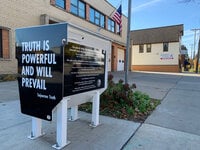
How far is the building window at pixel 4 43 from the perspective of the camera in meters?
11.5

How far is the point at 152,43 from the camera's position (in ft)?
119

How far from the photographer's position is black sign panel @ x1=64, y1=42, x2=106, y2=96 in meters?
3.05

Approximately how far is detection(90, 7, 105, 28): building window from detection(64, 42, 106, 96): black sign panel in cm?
1692

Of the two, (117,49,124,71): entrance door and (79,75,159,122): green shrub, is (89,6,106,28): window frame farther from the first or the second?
(79,75,159,122): green shrub

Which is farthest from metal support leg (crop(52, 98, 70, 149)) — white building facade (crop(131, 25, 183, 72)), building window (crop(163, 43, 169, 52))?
building window (crop(163, 43, 169, 52))

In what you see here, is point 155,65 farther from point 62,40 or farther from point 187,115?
point 62,40

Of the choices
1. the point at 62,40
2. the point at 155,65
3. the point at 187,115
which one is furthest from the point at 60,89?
the point at 155,65

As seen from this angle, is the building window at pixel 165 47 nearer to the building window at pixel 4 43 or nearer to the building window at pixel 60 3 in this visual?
the building window at pixel 60 3

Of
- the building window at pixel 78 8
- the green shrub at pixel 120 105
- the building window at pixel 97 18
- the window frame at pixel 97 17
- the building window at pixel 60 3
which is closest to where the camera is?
the green shrub at pixel 120 105

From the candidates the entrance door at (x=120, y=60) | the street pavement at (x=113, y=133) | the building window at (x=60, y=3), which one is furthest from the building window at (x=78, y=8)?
the street pavement at (x=113, y=133)

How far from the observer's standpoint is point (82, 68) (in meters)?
3.46

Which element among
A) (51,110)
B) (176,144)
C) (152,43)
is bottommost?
(176,144)

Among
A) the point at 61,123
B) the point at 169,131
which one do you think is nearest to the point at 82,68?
the point at 61,123

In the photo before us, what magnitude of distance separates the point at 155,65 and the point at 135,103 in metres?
31.6
